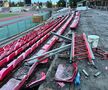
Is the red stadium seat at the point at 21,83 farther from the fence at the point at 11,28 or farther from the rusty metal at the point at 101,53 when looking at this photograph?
the fence at the point at 11,28

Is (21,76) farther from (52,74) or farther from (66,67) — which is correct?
(66,67)

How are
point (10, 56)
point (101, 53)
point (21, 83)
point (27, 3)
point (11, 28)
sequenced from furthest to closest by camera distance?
point (27, 3) < point (11, 28) < point (10, 56) < point (101, 53) < point (21, 83)

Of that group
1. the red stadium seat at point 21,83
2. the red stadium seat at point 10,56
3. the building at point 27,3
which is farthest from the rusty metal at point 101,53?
the building at point 27,3

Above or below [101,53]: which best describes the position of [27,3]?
A: above

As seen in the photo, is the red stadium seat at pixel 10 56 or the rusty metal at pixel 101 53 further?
the red stadium seat at pixel 10 56

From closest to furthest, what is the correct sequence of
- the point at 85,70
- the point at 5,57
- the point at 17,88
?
the point at 17,88 < the point at 85,70 < the point at 5,57

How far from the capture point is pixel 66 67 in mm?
5734

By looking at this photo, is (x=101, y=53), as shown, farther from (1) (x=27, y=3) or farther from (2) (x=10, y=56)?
(1) (x=27, y=3)

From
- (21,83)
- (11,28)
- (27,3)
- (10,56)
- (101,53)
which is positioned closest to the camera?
(21,83)

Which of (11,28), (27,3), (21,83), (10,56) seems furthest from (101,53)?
(27,3)

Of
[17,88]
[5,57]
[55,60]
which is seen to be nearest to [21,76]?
[17,88]

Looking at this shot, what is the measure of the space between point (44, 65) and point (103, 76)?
2.48 m

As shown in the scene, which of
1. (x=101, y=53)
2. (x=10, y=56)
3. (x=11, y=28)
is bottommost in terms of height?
(x=10, y=56)

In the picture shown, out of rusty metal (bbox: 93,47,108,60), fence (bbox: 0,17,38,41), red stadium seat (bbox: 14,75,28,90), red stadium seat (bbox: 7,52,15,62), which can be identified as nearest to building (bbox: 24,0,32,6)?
fence (bbox: 0,17,38,41)
